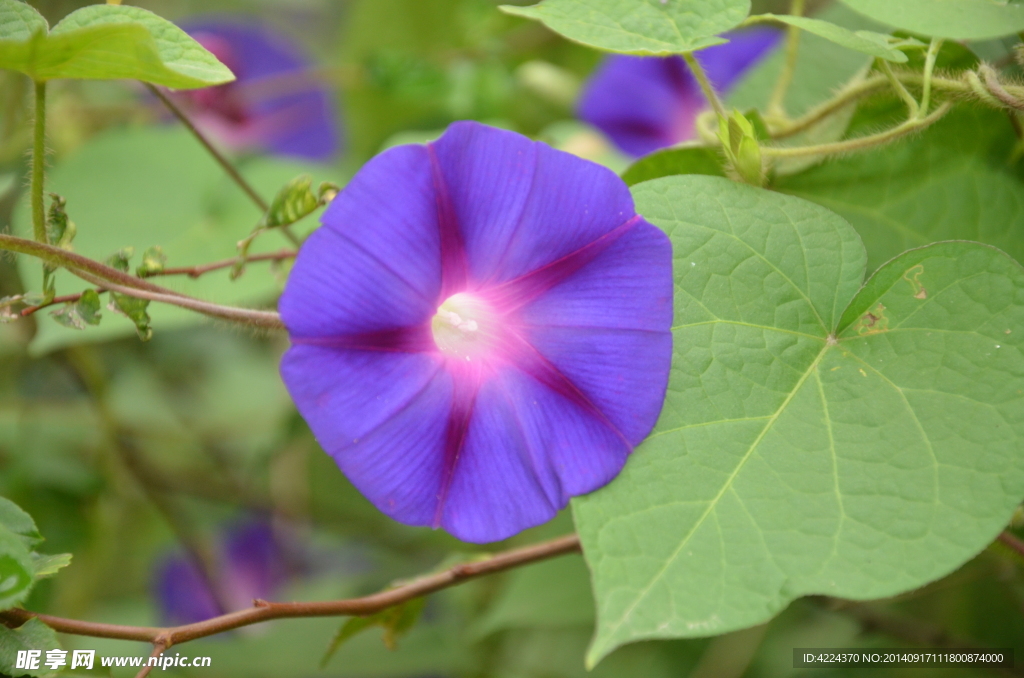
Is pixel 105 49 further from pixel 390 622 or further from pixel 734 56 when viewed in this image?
pixel 734 56

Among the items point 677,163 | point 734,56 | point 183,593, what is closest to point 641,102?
point 734,56

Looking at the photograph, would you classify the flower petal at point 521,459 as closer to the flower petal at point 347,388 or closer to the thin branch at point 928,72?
the flower petal at point 347,388

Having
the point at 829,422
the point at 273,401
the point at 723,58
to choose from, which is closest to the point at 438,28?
the point at 723,58

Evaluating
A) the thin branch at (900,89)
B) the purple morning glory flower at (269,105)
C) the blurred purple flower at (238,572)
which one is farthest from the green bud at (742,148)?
the blurred purple flower at (238,572)

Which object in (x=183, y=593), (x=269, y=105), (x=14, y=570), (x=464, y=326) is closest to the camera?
(x=14, y=570)

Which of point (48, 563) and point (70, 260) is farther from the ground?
point (70, 260)

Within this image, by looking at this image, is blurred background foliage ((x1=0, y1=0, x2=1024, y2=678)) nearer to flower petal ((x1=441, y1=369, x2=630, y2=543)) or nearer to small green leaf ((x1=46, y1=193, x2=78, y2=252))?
small green leaf ((x1=46, y1=193, x2=78, y2=252))

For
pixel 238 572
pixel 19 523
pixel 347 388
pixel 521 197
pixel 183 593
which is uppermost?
pixel 521 197

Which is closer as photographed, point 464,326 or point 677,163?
point 464,326

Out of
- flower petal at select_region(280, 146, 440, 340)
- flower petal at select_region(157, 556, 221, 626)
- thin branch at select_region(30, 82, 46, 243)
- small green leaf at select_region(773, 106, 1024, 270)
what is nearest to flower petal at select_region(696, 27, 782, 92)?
small green leaf at select_region(773, 106, 1024, 270)
